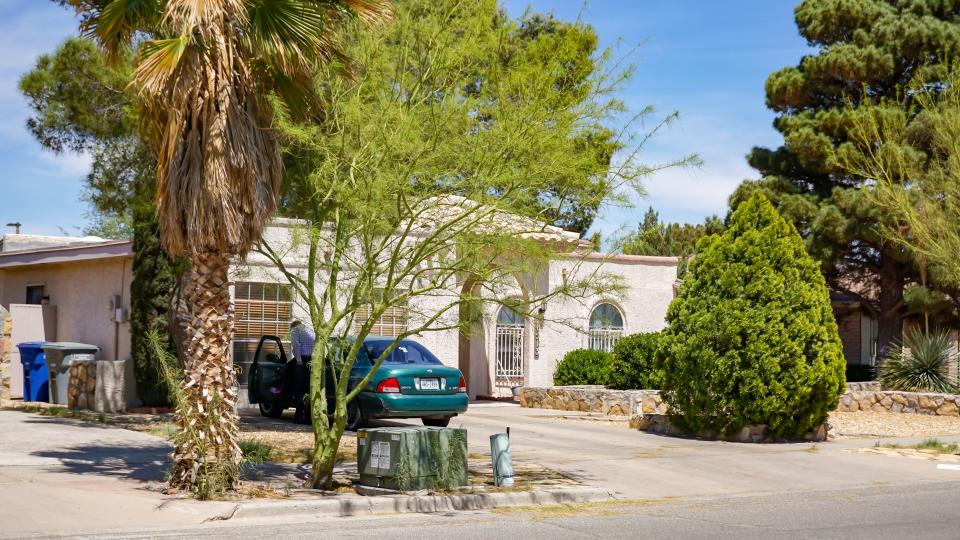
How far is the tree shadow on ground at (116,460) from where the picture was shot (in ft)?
39.0

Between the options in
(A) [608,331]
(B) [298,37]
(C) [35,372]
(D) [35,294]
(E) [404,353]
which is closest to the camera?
(B) [298,37]

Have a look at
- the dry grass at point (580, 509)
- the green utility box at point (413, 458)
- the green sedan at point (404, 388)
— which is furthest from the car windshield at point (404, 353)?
the dry grass at point (580, 509)

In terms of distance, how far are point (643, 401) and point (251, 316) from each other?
8.08 m

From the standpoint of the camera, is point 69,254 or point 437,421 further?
point 69,254

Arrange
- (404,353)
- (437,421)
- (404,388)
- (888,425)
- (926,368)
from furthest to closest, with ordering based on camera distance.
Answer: (926,368)
(888,425)
(404,353)
(437,421)
(404,388)

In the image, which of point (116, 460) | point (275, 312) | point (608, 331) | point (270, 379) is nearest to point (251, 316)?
point (275, 312)

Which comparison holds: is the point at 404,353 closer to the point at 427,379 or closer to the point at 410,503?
the point at 427,379

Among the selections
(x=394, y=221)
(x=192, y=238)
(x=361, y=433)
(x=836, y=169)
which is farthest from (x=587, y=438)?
(x=836, y=169)

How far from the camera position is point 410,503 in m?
10.7

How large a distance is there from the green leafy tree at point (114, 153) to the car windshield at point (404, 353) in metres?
3.48

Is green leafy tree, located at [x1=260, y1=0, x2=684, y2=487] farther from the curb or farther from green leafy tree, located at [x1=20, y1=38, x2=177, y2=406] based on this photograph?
green leafy tree, located at [x1=20, y1=38, x2=177, y2=406]

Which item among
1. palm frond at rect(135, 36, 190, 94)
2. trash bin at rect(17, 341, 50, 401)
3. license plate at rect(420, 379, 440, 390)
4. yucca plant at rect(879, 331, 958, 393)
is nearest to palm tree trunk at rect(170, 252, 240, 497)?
palm frond at rect(135, 36, 190, 94)

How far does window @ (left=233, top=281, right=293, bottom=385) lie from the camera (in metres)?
20.3

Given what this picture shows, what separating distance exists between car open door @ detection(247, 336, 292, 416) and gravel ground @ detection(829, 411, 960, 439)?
968 centimetres
